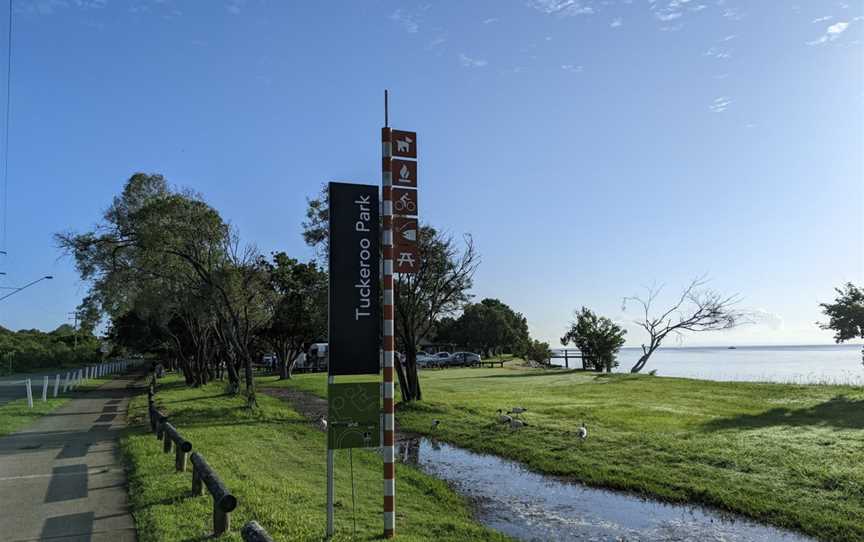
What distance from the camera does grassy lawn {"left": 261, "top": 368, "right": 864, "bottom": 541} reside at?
312 inches

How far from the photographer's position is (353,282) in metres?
6.54

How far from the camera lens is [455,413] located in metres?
17.5

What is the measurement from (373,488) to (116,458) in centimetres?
503

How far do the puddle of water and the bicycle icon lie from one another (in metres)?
4.11

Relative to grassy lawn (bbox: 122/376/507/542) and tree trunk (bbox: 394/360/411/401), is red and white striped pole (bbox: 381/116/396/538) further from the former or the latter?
Result: tree trunk (bbox: 394/360/411/401)

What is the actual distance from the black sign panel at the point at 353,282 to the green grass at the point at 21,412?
12.0 meters

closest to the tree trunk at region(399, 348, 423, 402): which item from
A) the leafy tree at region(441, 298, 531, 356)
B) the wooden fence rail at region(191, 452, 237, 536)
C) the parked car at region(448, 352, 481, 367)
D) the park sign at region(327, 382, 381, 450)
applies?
the wooden fence rail at region(191, 452, 237, 536)

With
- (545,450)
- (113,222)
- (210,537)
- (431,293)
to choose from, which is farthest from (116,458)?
(113,222)

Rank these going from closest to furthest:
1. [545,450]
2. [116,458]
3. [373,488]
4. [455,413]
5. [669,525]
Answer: [669,525] < [373,488] < [116,458] < [545,450] < [455,413]

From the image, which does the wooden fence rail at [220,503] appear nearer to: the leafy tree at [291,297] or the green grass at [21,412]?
the green grass at [21,412]

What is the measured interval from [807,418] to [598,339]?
2772cm

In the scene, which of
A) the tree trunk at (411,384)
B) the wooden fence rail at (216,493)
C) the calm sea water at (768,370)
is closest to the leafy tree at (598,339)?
the calm sea water at (768,370)

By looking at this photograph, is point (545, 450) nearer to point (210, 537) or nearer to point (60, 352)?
point (210, 537)

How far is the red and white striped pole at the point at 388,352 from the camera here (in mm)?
6309
